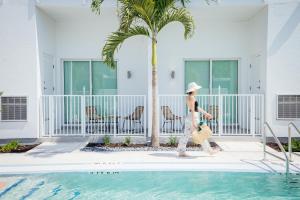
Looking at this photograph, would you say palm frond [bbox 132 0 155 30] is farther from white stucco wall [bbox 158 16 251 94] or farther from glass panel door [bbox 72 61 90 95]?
glass panel door [bbox 72 61 90 95]

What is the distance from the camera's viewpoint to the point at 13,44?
36.3 feet

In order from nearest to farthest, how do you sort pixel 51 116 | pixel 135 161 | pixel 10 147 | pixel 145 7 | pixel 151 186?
pixel 151 186 < pixel 135 161 < pixel 145 7 < pixel 10 147 < pixel 51 116

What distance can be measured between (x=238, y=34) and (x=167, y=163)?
21.9 ft

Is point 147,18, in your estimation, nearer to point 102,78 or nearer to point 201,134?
point 201,134

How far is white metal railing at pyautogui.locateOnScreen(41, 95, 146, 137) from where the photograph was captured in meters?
11.2

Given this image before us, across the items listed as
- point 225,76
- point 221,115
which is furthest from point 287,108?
point 225,76

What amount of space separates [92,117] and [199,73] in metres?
4.00

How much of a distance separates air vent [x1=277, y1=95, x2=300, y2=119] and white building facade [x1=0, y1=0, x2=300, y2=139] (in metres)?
0.03

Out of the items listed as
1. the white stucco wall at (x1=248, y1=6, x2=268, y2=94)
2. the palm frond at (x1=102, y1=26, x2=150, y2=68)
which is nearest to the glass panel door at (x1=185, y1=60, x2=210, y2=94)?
the white stucco wall at (x1=248, y1=6, x2=268, y2=94)

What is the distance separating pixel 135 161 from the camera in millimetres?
8328

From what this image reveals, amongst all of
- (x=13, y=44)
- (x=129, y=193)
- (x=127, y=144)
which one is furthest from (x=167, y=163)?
(x=13, y=44)

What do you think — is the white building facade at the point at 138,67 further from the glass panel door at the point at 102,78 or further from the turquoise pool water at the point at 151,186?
the turquoise pool water at the point at 151,186

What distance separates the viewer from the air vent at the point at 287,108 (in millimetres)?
11164

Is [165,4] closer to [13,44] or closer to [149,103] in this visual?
[149,103]
